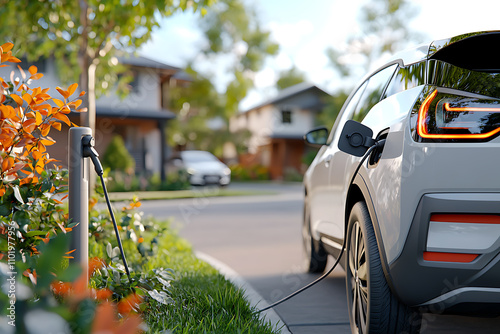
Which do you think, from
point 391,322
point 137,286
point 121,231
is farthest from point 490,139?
point 121,231

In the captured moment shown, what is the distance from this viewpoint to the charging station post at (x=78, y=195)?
9.09 ft

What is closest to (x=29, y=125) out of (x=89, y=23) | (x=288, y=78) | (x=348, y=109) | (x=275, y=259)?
(x=348, y=109)

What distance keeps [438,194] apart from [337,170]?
1.57 metres

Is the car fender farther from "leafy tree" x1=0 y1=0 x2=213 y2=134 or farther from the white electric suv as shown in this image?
"leafy tree" x1=0 y1=0 x2=213 y2=134

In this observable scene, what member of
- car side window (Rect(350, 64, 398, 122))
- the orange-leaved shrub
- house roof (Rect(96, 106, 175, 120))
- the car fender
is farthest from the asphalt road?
house roof (Rect(96, 106, 175, 120))

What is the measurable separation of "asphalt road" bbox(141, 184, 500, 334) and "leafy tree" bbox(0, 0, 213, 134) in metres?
3.00

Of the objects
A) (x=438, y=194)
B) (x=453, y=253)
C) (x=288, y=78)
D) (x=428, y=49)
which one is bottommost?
(x=453, y=253)

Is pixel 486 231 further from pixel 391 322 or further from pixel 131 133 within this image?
pixel 131 133

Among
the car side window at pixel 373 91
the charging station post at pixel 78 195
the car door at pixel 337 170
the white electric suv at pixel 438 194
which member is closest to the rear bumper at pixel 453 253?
the white electric suv at pixel 438 194

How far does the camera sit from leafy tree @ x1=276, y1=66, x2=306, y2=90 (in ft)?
208

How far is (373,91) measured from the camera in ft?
12.2

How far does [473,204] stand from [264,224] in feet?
27.8

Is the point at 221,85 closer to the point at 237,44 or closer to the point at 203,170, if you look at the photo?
the point at 237,44

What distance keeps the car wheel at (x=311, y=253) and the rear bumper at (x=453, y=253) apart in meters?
2.65
